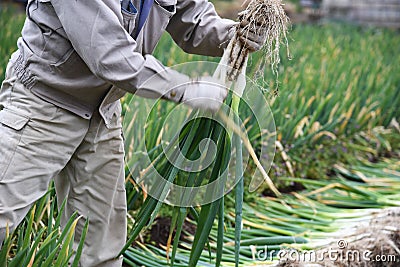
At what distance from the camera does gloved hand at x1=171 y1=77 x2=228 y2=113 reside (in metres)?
1.63

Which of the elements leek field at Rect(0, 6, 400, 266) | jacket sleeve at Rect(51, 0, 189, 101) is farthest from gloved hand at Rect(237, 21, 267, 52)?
jacket sleeve at Rect(51, 0, 189, 101)

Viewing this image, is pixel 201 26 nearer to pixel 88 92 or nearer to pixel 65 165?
pixel 88 92

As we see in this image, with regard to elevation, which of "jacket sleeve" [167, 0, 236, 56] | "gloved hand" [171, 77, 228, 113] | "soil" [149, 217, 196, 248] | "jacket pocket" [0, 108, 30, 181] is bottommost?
"soil" [149, 217, 196, 248]

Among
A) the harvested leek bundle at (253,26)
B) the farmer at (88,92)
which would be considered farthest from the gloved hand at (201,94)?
the harvested leek bundle at (253,26)

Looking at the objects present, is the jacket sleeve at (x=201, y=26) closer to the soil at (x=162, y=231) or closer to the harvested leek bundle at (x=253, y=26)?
the harvested leek bundle at (x=253, y=26)

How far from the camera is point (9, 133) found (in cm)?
178

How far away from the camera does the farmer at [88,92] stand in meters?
1.61

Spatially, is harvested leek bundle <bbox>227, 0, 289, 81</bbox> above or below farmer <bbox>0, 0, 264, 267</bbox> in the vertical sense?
above

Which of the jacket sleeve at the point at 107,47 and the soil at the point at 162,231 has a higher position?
the jacket sleeve at the point at 107,47

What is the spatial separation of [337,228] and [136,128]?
91cm

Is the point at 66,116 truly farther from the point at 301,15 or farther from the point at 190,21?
the point at 301,15

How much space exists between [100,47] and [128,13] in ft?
0.72

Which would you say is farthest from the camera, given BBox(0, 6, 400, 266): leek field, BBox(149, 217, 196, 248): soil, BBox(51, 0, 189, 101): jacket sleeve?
BBox(149, 217, 196, 248): soil

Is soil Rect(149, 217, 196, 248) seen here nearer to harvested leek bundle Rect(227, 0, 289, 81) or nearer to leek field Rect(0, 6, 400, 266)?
leek field Rect(0, 6, 400, 266)
